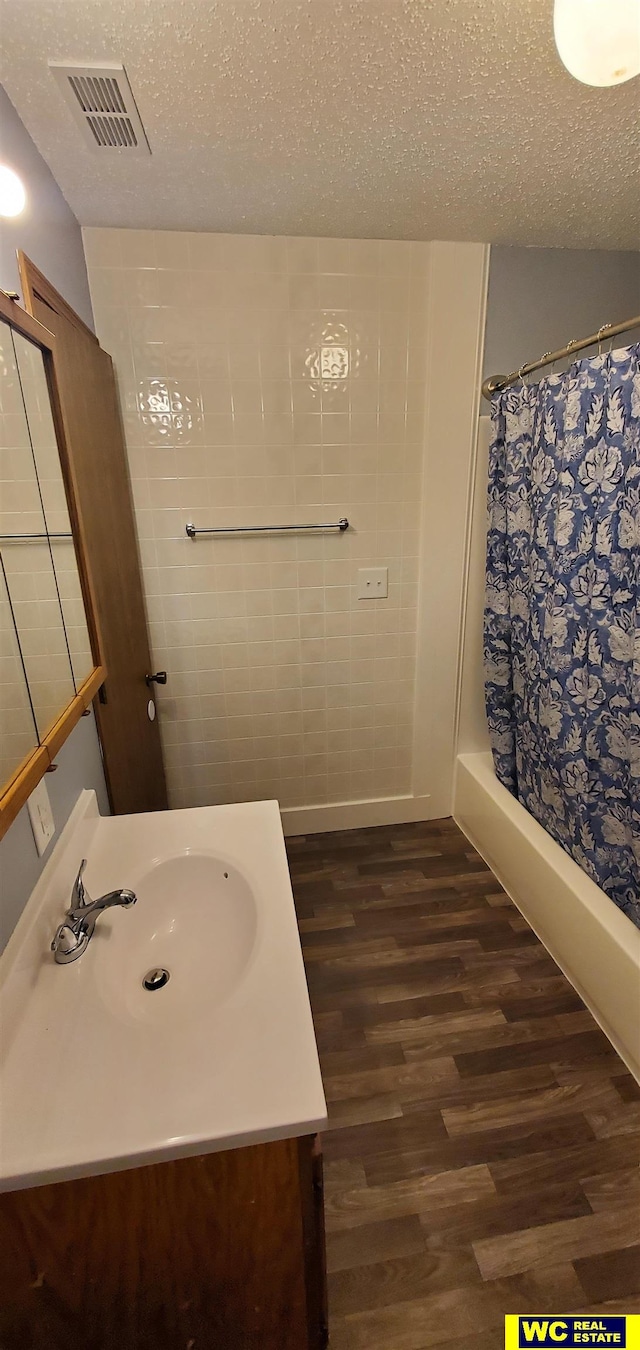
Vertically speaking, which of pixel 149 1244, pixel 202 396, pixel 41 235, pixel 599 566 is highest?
pixel 41 235

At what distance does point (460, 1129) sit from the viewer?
53.1 inches

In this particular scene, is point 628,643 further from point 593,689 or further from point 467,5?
point 467,5

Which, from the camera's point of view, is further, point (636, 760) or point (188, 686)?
point (188, 686)

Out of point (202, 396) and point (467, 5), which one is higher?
point (467, 5)

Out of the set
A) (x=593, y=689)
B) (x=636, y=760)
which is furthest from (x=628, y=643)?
(x=636, y=760)

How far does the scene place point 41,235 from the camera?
1.35 metres

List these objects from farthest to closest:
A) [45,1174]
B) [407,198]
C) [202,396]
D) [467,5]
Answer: [202,396] → [407,198] → [467,5] → [45,1174]

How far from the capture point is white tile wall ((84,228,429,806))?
184 centimetres

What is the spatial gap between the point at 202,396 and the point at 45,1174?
6.63 ft

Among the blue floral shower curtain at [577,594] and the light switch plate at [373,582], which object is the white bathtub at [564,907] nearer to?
the blue floral shower curtain at [577,594]

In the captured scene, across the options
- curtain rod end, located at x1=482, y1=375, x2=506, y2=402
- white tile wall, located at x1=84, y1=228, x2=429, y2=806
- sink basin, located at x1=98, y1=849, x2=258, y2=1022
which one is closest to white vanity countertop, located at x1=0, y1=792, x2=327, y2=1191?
sink basin, located at x1=98, y1=849, x2=258, y2=1022

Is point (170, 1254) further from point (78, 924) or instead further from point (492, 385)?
point (492, 385)

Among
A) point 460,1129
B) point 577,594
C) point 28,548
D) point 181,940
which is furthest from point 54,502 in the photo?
point 460,1129

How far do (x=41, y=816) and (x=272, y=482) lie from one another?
145 cm
